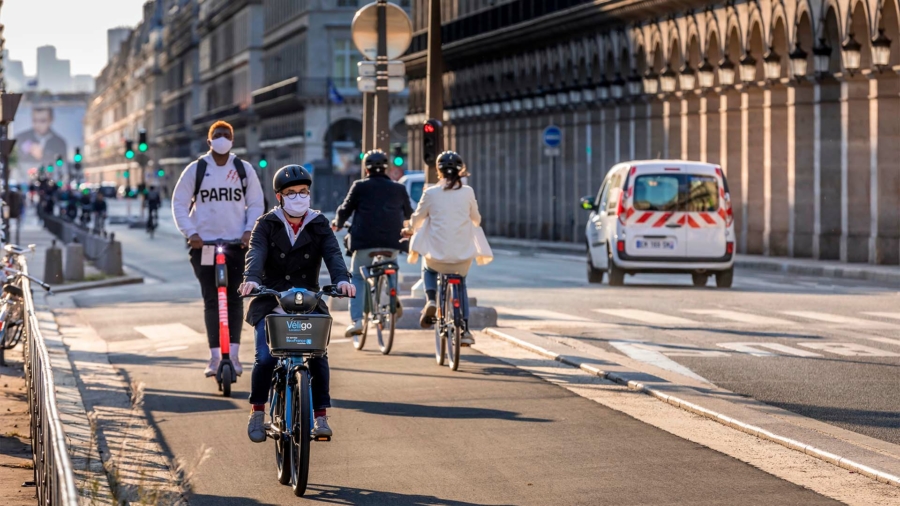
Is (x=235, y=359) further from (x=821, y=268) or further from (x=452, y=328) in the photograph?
(x=821, y=268)

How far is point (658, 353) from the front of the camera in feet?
50.9

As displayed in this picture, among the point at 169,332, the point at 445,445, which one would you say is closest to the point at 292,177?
the point at 445,445

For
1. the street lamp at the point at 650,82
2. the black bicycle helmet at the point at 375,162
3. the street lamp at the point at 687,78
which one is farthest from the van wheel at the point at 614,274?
the street lamp at the point at 650,82

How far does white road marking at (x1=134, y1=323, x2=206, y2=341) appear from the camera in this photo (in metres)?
19.2

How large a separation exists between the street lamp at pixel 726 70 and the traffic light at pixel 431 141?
21.2 m

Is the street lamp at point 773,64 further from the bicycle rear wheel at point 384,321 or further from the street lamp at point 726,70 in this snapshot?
the bicycle rear wheel at point 384,321

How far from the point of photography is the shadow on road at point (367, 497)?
8.64m

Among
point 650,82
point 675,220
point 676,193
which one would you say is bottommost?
point 675,220

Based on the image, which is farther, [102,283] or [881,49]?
[881,49]

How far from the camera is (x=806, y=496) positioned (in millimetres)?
8523

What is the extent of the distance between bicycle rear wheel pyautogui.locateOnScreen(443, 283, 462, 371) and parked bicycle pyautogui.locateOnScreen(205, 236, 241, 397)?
5.90 feet

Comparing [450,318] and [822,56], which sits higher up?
[822,56]

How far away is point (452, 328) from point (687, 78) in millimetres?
34559

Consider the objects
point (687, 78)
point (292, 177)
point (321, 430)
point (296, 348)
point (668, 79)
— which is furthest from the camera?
point (668, 79)
